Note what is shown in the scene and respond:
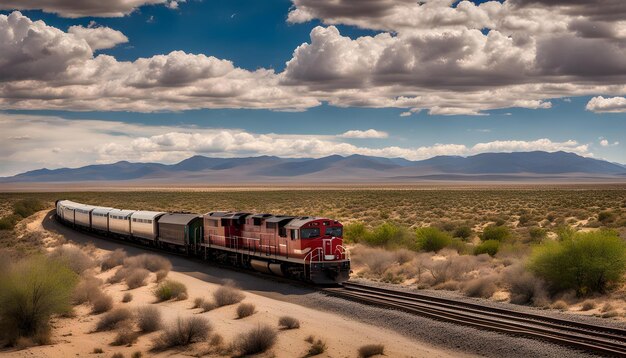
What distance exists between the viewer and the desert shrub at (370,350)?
57.8ft

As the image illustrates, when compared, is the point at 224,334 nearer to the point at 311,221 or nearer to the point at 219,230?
the point at 311,221

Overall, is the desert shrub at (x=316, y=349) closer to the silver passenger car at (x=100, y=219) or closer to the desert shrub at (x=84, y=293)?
the desert shrub at (x=84, y=293)

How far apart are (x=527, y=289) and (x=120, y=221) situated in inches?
1464

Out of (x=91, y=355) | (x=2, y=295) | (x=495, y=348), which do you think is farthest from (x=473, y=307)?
(x=2, y=295)

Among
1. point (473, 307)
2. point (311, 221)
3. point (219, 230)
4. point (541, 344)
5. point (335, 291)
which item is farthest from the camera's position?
point (219, 230)

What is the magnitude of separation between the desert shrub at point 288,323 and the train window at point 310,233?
780 centimetres

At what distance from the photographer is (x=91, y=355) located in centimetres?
1819

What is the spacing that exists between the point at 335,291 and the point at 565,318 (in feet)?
30.2

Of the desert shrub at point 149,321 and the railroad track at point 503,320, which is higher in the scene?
the desert shrub at point 149,321

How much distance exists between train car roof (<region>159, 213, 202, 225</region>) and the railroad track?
15927 mm

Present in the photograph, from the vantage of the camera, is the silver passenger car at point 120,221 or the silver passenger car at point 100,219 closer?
the silver passenger car at point 120,221

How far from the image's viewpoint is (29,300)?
20.1 m

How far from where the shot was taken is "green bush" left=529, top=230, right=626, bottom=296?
2423 centimetres

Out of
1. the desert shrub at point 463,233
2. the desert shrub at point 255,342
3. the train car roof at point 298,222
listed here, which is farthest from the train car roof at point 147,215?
the desert shrub at point 255,342
